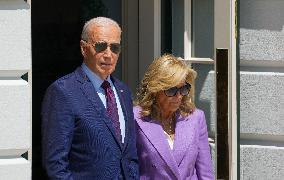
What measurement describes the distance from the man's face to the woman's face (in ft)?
1.14

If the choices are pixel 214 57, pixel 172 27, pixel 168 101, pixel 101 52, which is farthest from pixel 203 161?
pixel 172 27

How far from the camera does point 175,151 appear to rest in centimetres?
414

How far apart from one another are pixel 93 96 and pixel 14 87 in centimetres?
60

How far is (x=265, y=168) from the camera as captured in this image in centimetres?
506

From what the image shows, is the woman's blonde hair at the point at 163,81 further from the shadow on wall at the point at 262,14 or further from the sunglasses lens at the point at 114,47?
the shadow on wall at the point at 262,14

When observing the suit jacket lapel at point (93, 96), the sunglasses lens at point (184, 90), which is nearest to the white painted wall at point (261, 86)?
the sunglasses lens at point (184, 90)

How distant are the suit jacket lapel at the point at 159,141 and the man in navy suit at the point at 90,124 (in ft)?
0.44

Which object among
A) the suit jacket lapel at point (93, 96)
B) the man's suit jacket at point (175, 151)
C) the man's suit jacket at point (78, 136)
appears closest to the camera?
the man's suit jacket at point (78, 136)

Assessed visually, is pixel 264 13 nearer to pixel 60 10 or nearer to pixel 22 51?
pixel 22 51

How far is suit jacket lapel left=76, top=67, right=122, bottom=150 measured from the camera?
12.8 ft

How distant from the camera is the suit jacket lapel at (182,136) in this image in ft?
13.6

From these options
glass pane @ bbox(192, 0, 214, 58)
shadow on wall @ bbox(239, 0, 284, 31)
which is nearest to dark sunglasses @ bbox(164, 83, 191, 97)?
glass pane @ bbox(192, 0, 214, 58)

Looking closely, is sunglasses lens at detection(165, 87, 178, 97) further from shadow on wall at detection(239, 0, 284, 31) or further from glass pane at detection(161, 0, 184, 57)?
shadow on wall at detection(239, 0, 284, 31)

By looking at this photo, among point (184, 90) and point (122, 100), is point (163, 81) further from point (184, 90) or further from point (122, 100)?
point (122, 100)
